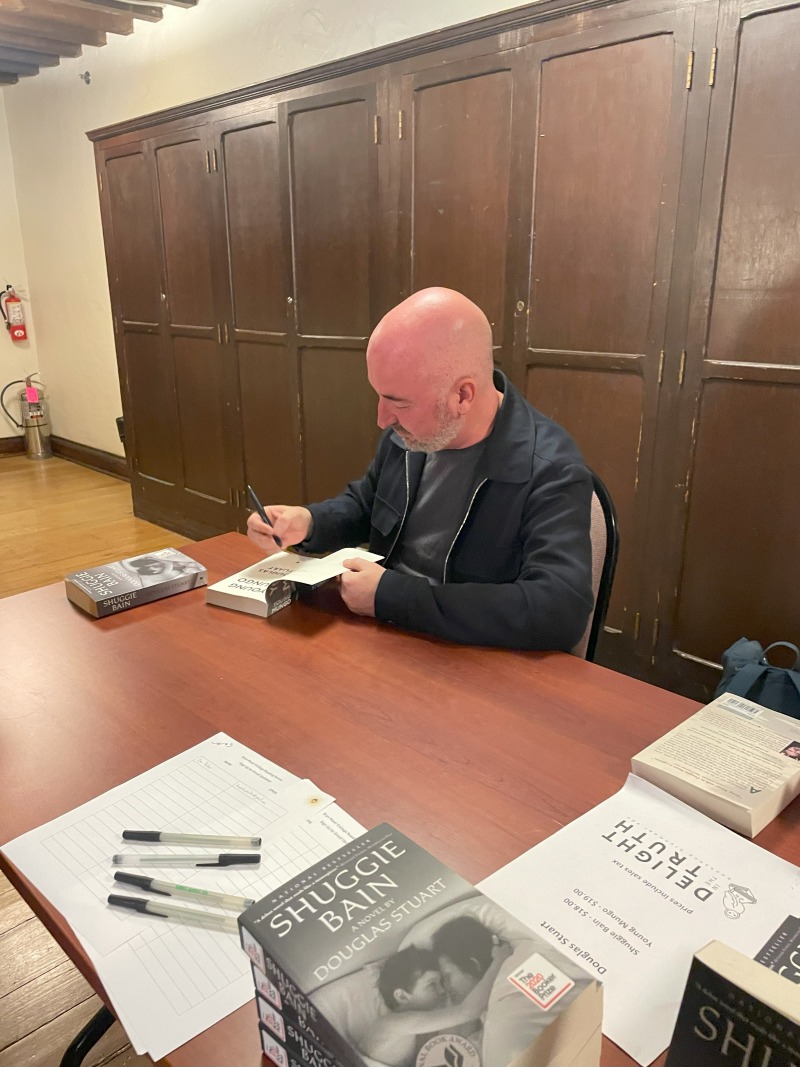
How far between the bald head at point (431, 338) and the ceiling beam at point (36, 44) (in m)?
4.11

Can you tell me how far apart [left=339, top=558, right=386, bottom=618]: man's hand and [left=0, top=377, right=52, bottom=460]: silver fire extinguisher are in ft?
17.3

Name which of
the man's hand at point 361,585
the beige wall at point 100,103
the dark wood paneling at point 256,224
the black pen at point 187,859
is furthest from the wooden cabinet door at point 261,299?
the black pen at point 187,859

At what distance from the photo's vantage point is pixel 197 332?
369cm

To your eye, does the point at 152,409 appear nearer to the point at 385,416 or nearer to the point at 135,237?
the point at 135,237

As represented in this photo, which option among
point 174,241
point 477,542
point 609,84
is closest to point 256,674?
point 477,542

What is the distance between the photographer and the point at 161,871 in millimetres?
778

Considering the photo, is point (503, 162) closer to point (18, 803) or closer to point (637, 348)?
point (637, 348)

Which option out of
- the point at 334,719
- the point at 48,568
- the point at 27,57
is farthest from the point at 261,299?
the point at 27,57

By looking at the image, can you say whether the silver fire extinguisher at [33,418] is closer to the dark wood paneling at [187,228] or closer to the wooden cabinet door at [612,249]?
the dark wood paneling at [187,228]

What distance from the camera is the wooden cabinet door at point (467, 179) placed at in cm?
232

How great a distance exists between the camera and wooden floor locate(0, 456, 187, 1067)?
1399mm

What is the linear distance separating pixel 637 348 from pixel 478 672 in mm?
1410

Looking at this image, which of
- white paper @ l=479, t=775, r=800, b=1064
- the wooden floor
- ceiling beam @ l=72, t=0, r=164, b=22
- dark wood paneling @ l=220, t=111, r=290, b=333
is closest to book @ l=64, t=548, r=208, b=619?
the wooden floor

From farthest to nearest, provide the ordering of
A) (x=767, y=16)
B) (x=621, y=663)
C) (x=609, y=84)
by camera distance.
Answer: (x=621, y=663) < (x=609, y=84) < (x=767, y=16)
